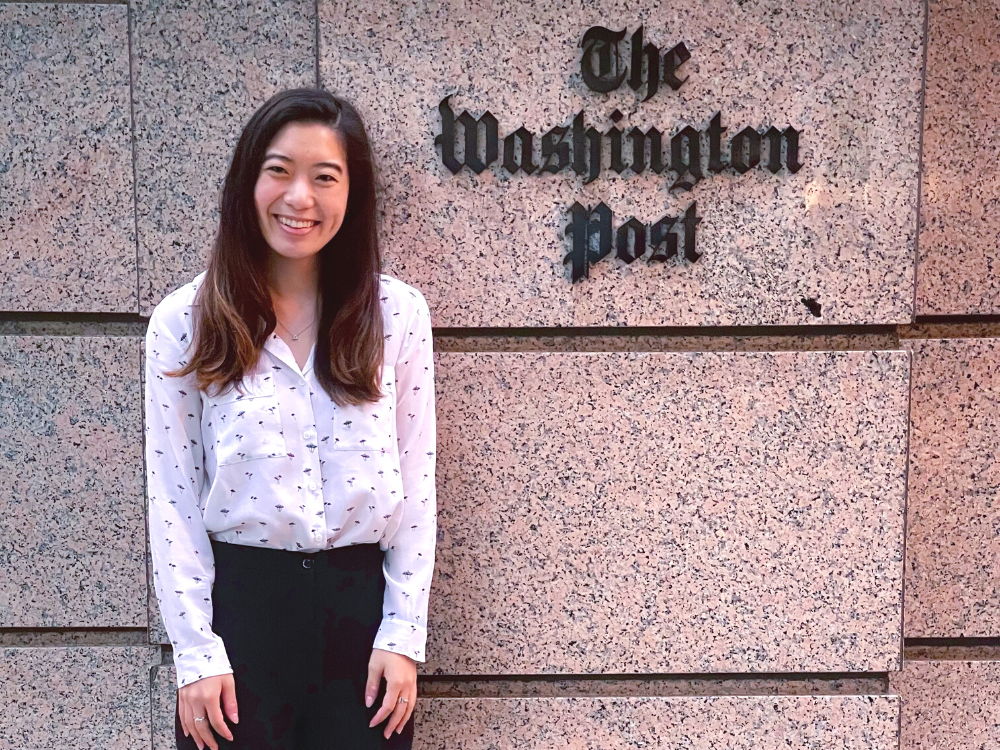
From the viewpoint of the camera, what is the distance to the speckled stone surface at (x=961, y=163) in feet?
8.61

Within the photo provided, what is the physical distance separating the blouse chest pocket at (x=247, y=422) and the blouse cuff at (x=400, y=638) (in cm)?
52

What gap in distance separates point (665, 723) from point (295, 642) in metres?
1.33

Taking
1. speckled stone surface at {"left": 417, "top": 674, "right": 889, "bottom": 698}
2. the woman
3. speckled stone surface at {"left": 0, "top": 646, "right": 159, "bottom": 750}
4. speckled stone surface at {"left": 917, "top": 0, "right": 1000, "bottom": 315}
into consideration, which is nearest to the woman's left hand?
the woman

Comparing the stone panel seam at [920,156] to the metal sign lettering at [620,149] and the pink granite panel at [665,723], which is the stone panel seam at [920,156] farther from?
the pink granite panel at [665,723]

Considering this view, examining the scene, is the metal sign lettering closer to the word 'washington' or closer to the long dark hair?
the word 'washington'

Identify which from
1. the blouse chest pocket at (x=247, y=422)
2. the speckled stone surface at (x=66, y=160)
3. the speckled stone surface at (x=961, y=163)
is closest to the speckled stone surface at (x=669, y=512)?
the speckled stone surface at (x=961, y=163)

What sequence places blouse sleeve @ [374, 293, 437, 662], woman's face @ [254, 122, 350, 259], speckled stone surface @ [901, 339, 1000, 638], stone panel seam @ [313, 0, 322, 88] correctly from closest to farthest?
woman's face @ [254, 122, 350, 259] → blouse sleeve @ [374, 293, 437, 662] → stone panel seam @ [313, 0, 322, 88] → speckled stone surface @ [901, 339, 1000, 638]

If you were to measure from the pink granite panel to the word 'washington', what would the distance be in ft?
5.53

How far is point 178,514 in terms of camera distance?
2.03m

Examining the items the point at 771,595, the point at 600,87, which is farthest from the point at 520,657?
the point at 600,87

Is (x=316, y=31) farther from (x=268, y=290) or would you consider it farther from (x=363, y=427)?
(x=363, y=427)

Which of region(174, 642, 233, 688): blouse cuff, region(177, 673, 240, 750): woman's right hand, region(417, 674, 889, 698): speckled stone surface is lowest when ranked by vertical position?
region(417, 674, 889, 698): speckled stone surface

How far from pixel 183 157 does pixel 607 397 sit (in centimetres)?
151

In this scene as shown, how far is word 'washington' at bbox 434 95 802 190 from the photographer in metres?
2.49
